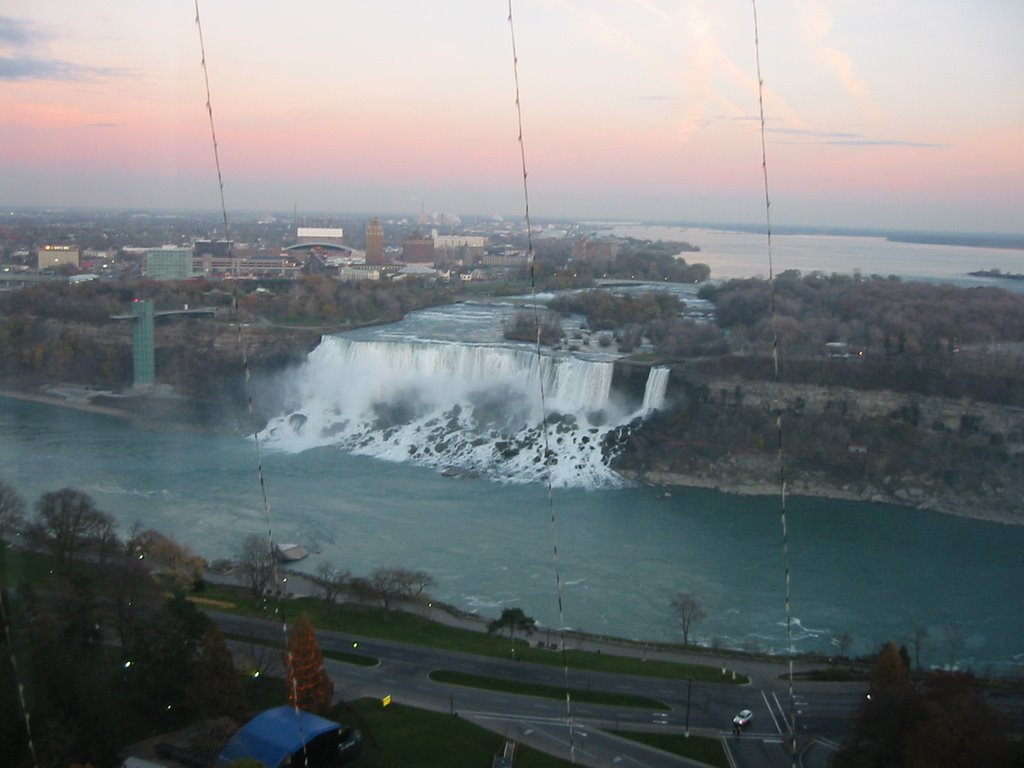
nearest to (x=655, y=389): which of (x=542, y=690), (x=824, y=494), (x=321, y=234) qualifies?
(x=824, y=494)

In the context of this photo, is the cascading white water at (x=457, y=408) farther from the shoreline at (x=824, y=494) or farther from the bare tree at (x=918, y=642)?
the bare tree at (x=918, y=642)

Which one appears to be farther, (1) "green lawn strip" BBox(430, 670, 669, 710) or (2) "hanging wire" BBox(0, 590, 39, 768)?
(1) "green lawn strip" BBox(430, 670, 669, 710)

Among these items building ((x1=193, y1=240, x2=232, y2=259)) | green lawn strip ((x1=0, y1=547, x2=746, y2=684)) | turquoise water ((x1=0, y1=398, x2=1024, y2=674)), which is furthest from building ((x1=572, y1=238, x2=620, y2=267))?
green lawn strip ((x1=0, y1=547, x2=746, y2=684))

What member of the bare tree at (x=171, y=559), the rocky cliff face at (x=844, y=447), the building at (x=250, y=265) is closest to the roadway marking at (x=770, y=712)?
the bare tree at (x=171, y=559)

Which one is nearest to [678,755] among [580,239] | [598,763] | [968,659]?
[598,763]

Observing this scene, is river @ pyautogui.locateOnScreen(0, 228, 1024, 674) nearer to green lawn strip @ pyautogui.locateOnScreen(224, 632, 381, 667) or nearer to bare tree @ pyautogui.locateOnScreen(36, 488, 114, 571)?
bare tree @ pyautogui.locateOnScreen(36, 488, 114, 571)

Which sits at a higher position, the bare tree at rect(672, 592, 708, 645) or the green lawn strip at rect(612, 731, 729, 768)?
the green lawn strip at rect(612, 731, 729, 768)
